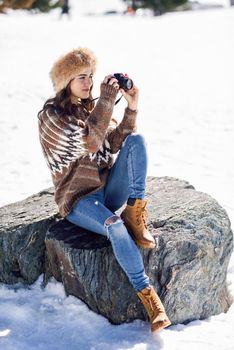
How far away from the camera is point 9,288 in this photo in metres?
3.87

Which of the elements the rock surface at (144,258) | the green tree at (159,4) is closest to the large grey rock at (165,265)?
the rock surface at (144,258)

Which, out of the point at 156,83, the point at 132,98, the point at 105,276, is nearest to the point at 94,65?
the point at 132,98

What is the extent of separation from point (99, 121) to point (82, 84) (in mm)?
333

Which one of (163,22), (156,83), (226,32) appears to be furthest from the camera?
(163,22)

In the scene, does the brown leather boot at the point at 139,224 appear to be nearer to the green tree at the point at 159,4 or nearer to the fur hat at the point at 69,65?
the fur hat at the point at 69,65

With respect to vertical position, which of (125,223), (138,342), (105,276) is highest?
(125,223)

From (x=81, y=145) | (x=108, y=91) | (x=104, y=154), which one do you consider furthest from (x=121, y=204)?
(x=108, y=91)

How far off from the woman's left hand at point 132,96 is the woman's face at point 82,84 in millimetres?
229

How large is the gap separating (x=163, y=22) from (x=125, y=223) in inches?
718

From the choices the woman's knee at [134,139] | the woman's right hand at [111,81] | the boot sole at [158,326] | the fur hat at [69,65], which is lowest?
the boot sole at [158,326]

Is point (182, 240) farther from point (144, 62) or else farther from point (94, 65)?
point (144, 62)

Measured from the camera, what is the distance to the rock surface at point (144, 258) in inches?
139

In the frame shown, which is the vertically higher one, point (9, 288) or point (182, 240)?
point (182, 240)

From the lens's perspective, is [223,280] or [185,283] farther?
[223,280]
